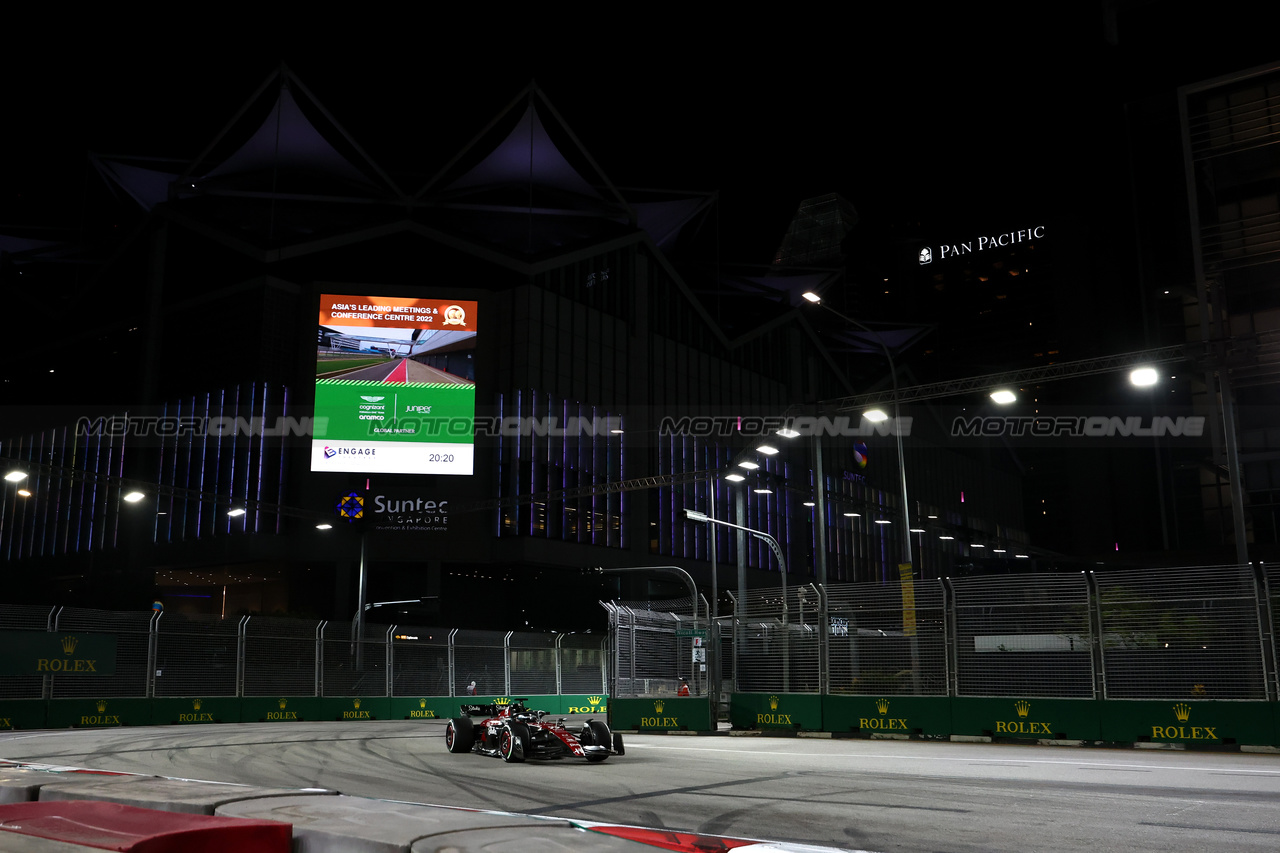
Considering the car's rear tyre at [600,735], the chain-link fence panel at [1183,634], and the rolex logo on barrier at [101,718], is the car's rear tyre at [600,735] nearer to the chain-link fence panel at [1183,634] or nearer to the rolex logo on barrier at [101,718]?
the chain-link fence panel at [1183,634]

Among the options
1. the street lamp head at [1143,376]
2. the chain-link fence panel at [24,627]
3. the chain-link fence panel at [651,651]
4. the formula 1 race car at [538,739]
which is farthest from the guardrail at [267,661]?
the street lamp head at [1143,376]

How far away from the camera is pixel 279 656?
29766 millimetres

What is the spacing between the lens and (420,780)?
1259 centimetres

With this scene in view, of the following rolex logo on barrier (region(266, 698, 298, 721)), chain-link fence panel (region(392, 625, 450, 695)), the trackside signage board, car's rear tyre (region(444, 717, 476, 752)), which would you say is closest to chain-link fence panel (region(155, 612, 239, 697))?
the trackside signage board

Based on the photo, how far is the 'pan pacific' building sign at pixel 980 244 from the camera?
535 ft

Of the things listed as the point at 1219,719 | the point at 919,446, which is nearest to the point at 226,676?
the point at 1219,719

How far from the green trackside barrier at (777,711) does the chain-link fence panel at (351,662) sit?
13389mm

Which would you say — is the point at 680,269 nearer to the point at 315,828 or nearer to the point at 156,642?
the point at 156,642

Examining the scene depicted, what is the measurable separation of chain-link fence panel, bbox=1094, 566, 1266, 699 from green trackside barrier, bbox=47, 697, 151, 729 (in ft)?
76.0

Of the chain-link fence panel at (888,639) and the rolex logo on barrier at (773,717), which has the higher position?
the chain-link fence panel at (888,639)

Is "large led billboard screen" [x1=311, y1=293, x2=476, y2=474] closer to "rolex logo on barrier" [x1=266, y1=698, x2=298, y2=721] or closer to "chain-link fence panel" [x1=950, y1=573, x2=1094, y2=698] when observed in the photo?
"rolex logo on barrier" [x1=266, y1=698, x2=298, y2=721]

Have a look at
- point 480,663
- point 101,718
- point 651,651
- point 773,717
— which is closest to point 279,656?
point 101,718

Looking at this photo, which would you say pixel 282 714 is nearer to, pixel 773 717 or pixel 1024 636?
pixel 773 717

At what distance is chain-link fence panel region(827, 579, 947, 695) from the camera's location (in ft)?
66.6
